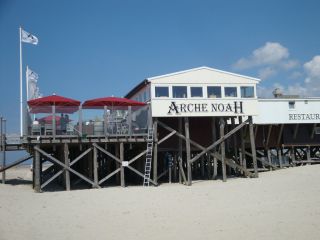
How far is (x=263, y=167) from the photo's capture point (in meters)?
30.0

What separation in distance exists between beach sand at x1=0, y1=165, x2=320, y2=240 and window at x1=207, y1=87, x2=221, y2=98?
5.86 metres

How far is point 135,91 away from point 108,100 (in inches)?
174

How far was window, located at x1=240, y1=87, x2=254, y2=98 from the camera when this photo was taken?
83.7 ft

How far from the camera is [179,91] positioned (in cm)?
2419

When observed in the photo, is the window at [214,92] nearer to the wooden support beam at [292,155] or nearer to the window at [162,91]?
the window at [162,91]

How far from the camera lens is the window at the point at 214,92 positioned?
24.7 meters

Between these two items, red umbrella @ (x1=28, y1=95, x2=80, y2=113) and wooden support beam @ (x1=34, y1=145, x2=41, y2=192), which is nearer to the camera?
wooden support beam @ (x1=34, y1=145, x2=41, y2=192)

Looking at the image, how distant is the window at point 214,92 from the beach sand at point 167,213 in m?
5.86

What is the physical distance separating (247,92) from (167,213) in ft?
44.2

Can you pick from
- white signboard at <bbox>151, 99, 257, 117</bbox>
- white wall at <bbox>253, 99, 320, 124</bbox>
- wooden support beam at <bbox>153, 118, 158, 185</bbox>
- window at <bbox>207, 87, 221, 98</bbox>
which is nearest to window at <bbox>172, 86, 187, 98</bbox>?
white signboard at <bbox>151, 99, 257, 117</bbox>

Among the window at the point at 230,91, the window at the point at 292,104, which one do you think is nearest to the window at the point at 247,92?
the window at the point at 230,91

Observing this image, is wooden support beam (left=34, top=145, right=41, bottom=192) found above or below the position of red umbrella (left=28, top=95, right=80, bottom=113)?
below

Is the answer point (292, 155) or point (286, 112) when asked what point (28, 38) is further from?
point (292, 155)

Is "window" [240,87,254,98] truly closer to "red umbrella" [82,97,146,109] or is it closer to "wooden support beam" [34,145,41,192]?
"red umbrella" [82,97,146,109]
